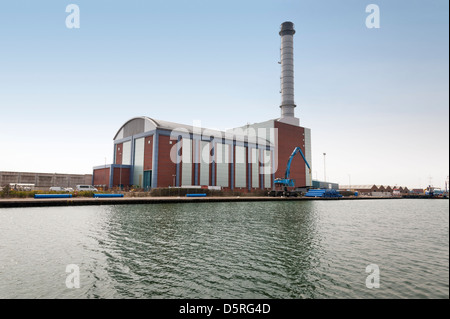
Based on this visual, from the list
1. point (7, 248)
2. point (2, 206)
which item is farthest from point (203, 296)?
point (2, 206)

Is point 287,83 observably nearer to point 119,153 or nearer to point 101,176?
point 119,153

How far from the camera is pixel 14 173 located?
263 feet

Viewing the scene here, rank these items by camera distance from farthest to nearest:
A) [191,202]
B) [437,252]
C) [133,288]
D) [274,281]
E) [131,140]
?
[131,140], [191,202], [437,252], [274,281], [133,288]

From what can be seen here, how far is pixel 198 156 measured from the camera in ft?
241

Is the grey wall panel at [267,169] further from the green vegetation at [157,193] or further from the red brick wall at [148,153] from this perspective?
the red brick wall at [148,153]

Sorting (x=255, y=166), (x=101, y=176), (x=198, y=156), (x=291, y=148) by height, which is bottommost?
(x=101, y=176)

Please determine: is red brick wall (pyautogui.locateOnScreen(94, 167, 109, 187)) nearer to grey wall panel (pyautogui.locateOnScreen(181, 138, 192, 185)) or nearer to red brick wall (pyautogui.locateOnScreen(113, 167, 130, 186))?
red brick wall (pyautogui.locateOnScreen(113, 167, 130, 186))

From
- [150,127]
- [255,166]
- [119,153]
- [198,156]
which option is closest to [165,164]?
[198,156]

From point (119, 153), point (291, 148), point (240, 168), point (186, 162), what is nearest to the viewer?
point (186, 162)

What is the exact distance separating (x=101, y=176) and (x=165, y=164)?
2241 cm

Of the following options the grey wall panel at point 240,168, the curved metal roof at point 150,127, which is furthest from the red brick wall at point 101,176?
the grey wall panel at point 240,168

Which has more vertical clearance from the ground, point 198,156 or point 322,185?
point 198,156
